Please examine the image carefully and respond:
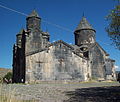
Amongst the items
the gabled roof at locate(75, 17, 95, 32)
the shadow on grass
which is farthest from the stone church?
the shadow on grass

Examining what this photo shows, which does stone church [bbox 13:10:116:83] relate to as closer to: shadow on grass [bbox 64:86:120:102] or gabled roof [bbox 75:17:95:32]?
gabled roof [bbox 75:17:95:32]

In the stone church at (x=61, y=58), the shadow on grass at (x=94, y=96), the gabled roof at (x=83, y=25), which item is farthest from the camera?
the gabled roof at (x=83, y=25)

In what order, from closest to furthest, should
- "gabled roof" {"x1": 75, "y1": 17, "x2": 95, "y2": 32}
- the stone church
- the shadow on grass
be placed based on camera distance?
the shadow on grass < the stone church < "gabled roof" {"x1": 75, "y1": 17, "x2": 95, "y2": 32}

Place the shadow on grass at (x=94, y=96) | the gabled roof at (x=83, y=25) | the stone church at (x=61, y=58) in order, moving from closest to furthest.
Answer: the shadow on grass at (x=94, y=96) < the stone church at (x=61, y=58) < the gabled roof at (x=83, y=25)

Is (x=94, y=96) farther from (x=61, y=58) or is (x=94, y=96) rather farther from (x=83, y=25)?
(x=83, y=25)

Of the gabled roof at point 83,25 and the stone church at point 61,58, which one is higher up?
the gabled roof at point 83,25

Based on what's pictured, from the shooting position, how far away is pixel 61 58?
93.3 feet

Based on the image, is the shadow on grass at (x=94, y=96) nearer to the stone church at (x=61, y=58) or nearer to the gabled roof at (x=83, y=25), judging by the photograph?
the stone church at (x=61, y=58)

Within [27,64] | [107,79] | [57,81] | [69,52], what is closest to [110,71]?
[107,79]

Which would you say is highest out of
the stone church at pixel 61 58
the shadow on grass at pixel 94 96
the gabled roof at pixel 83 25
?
the gabled roof at pixel 83 25

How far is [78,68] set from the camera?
96.2 feet

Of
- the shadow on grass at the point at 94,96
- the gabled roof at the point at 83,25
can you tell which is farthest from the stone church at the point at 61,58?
the shadow on grass at the point at 94,96

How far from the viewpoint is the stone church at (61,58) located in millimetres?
26641

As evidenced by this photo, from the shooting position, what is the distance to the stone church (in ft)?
87.4
